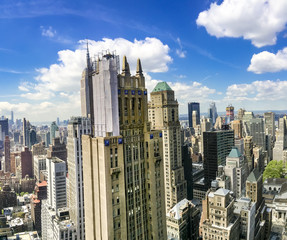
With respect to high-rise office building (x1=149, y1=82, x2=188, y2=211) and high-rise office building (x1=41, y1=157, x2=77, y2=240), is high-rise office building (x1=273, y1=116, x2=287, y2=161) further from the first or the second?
high-rise office building (x1=41, y1=157, x2=77, y2=240)

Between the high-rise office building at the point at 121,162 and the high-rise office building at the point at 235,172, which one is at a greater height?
the high-rise office building at the point at 121,162

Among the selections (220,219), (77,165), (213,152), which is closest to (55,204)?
(77,165)

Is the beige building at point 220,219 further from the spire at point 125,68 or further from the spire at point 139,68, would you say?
the spire at point 125,68

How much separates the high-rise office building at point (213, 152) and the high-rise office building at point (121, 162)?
8566cm

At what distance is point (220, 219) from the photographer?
2210 inches

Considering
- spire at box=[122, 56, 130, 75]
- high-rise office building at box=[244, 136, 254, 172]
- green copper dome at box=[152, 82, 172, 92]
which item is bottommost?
high-rise office building at box=[244, 136, 254, 172]

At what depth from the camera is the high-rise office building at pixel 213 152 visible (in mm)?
115750

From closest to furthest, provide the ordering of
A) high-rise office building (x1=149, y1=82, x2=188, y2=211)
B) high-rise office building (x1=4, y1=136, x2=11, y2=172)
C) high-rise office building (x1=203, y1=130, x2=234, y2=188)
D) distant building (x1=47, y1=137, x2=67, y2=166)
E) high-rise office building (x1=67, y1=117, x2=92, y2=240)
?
high-rise office building (x1=67, y1=117, x2=92, y2=240)
high-rise office building (x1=149, y1=82, x2=188, y2=211)
high-rise office building (x1=203, y1=130, x2=234, y2=188)
distant building (x1=47, y1=137, x2=67, y2=166)
high-rise office building (x1=4, y1=136, x2=11, y2=172)

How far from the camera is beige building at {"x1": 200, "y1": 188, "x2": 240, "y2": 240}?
2168 inches

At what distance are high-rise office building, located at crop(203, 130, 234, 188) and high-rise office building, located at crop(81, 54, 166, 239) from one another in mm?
85658

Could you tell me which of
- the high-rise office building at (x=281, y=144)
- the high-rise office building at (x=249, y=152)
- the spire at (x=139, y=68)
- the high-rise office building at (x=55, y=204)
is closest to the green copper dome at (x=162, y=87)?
the high-rise office building at (x=55, y=204)

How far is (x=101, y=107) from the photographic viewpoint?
2991 centimetres

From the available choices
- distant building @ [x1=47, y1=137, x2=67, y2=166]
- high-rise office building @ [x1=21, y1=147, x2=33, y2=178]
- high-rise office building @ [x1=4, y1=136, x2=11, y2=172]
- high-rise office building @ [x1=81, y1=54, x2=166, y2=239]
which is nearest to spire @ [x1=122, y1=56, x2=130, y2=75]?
high-rise office building @ [x1=81, y1=54, x2=166, y2=239]

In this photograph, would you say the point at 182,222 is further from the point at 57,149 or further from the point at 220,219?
the point at 57,149
